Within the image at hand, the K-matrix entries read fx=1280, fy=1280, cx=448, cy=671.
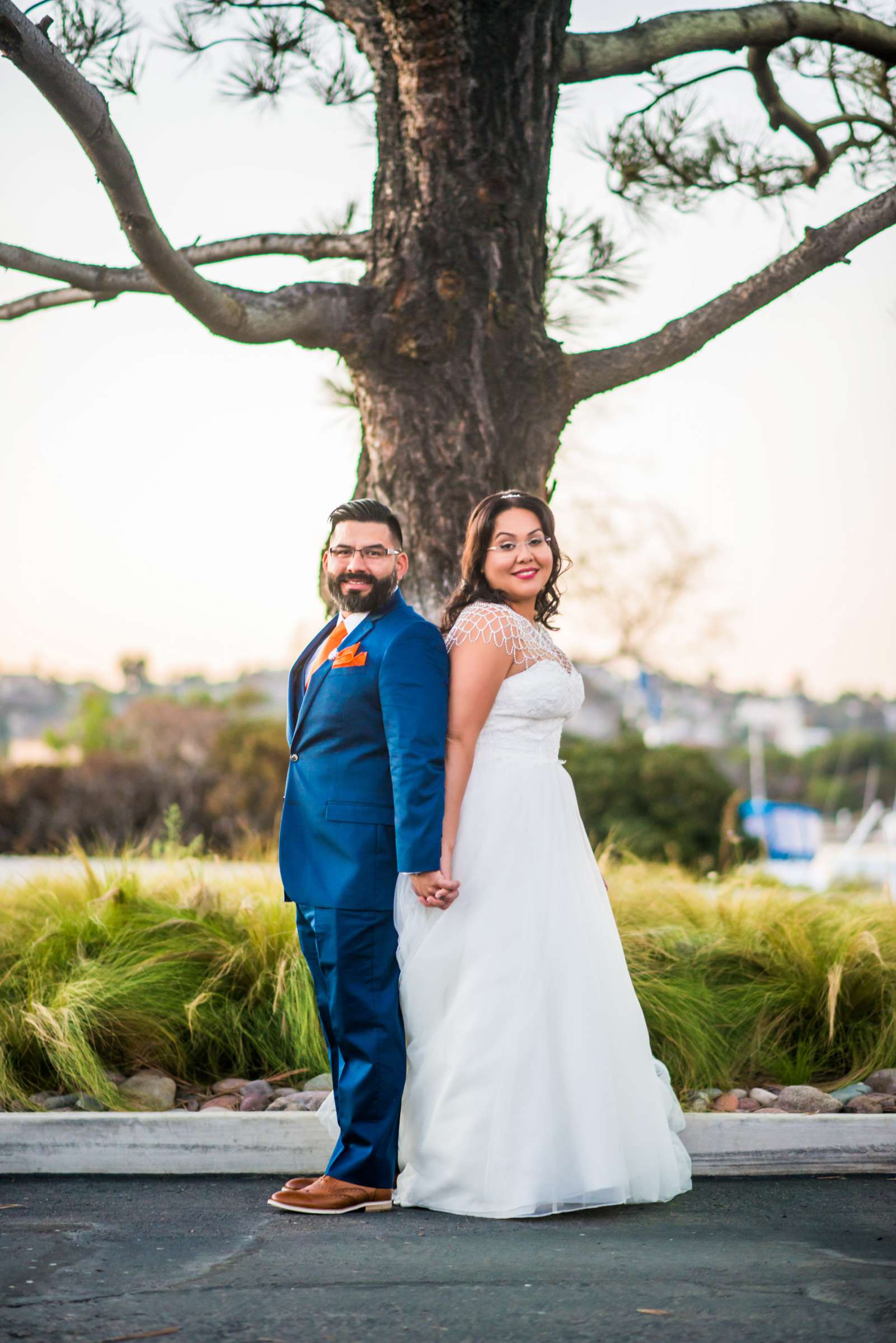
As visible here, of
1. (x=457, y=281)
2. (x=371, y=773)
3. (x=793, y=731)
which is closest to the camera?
(x=371, y=773)

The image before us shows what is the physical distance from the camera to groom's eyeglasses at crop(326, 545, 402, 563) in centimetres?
377

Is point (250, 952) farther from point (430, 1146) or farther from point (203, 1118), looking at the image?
point (430, 1146)

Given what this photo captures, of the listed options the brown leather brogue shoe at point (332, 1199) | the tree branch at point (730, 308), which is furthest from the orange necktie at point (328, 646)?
the tree branch at point (730, 308)

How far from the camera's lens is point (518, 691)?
3.77 metres

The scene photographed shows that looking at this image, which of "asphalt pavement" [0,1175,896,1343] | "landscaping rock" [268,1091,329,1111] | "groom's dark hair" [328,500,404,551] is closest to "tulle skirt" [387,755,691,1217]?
"asphalt pavement" [0,1175,896,1343]

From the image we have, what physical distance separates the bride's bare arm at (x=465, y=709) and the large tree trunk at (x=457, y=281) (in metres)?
1.50

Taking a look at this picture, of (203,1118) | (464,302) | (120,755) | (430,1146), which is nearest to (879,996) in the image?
(430,1146)

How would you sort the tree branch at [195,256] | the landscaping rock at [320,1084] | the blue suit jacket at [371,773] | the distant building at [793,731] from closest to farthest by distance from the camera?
the blue suit jacket at [371,773]
the landscaping rock at [320,1084]
the tree branch at [195,256]
the distant building at [793,731]

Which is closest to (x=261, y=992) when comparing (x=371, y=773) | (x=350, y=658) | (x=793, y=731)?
(x=371, y=773)

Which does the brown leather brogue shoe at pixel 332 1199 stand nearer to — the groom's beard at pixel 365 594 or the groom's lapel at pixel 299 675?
the groom's lapel at pixel 299 675

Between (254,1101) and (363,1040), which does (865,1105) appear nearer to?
(363,1040)

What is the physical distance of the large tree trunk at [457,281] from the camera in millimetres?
5242

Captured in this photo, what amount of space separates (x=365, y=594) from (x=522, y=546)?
54 cm

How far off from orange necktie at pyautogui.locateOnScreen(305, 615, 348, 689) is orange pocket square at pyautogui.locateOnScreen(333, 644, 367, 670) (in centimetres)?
8
